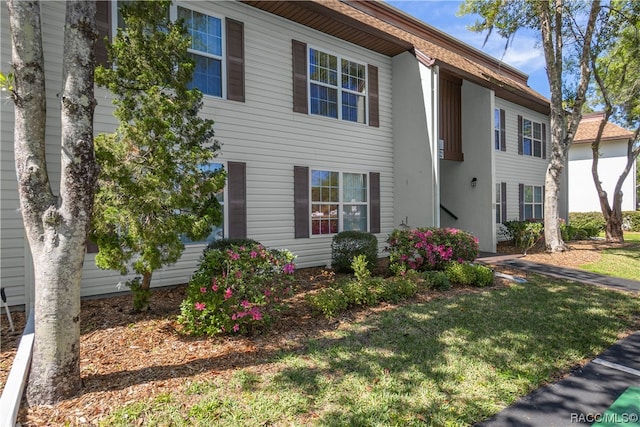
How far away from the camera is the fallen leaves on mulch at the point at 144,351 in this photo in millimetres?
2916

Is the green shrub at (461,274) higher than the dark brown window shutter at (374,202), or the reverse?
the dark brown window shutter at (374,202)

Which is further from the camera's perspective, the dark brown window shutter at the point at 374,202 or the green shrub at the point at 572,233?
the green shrub at the point at 572,233

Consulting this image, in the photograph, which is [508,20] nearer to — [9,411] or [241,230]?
[241,230]

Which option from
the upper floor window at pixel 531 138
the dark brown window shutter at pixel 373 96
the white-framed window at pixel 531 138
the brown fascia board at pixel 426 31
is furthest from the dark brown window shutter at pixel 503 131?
the dark brown window shutter at pixel 373 96

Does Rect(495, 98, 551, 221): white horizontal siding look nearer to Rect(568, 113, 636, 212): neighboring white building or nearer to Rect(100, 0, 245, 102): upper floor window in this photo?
Rect(100, 0, 245, 102): upper floor window

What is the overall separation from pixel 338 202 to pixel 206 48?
15.6 ft

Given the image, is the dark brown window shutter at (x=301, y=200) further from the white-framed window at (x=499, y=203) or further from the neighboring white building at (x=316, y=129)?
the white-framed window at (x=499, y=203)

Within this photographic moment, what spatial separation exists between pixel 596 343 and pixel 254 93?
7493 millimetres

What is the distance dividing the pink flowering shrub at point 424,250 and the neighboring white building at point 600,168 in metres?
21.0

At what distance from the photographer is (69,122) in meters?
2.90

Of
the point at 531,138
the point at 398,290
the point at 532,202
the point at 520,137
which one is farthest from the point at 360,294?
the point at 531,138

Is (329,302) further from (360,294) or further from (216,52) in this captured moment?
(216,52)

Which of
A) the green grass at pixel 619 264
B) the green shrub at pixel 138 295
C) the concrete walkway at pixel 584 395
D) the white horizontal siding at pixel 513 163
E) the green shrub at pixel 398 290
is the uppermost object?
the white horizontal siding at pixel 513 163

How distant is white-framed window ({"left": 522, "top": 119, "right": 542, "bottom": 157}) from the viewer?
15.1 m
